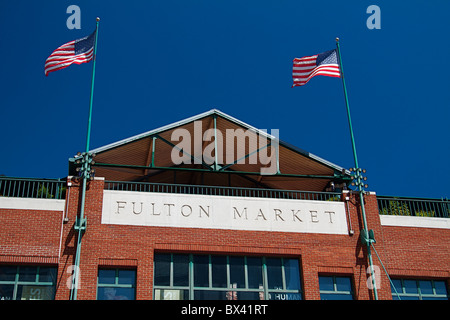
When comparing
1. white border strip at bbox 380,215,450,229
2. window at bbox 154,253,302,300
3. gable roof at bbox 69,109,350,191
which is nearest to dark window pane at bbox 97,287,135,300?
window at bbox 154,253,302,300

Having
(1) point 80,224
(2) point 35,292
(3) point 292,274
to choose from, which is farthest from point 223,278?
(2) point 35,292

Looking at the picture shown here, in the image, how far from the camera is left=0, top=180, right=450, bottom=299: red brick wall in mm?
20188

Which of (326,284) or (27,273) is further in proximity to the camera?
(326,284)

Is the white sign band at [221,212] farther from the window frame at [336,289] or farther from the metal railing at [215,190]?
the window frame at [336,289]

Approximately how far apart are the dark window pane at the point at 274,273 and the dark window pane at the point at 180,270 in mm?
2727

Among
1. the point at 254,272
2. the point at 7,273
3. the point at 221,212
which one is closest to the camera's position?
the point at 7,273

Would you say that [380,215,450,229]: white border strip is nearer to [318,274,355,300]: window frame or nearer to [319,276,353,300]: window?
[318,274,355,300]: window frame

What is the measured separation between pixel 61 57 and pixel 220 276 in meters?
9.57

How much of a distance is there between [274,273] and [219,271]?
6.11ft

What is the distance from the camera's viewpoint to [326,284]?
21.6 m

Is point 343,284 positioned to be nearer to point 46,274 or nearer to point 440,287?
point 440,287

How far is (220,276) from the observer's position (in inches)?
824

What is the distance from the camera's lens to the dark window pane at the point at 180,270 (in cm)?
2061

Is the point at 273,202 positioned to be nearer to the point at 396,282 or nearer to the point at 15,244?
the point at 396,282
